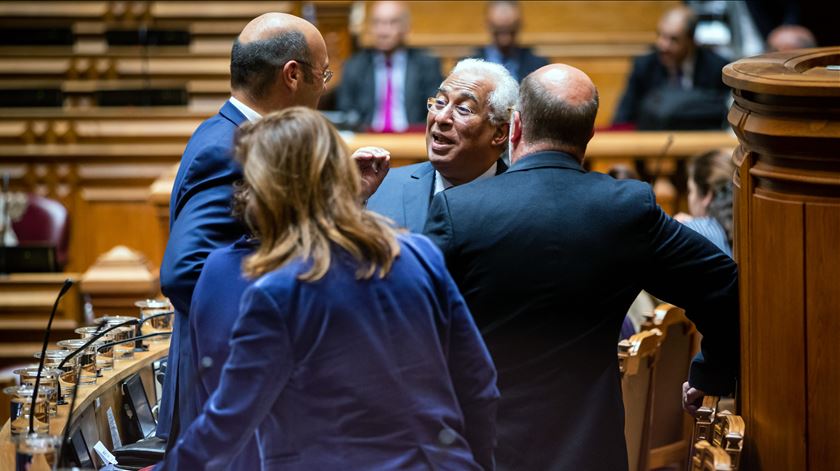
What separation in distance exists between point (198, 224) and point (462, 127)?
2.77 ft

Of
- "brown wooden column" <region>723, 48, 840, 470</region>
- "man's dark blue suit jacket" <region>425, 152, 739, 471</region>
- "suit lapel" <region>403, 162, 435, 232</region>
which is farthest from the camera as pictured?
"suit lapel" <region>403, 162, 435, 232</region>

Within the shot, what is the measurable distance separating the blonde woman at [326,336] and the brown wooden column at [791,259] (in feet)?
2.39

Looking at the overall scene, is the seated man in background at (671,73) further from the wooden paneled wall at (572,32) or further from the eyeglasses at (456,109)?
the eyeglasses at (456,109)

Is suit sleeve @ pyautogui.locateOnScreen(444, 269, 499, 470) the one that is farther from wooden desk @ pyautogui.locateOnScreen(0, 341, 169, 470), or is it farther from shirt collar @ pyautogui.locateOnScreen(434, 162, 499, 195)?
shirt collar @ pyautogui.locateOnScreen(434, 162, 499, 195)

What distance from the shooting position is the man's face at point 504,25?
707 cm

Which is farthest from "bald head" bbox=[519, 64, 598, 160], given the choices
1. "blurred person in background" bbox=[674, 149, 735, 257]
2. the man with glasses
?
"blurred person in background" bbox=[674, 149, 735, 257]

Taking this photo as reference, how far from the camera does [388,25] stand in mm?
7039

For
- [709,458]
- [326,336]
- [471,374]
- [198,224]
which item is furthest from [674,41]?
[326,336]

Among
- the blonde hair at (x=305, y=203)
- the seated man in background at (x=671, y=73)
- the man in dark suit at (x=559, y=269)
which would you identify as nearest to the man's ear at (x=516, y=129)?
the man in dark suit at (x=559, y=269)

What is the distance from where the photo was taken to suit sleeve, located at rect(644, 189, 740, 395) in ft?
8.27

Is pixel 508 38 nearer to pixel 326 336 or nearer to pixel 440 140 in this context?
pixel 440 140

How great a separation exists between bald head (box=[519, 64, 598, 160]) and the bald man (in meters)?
0.59

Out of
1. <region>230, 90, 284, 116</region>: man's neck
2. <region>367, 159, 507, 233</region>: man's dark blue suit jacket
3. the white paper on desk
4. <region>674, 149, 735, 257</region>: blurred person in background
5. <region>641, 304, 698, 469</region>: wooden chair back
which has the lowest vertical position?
<region>641, 304, 698, 469</region>: wooden chair back

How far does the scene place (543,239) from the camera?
8.02 feet
